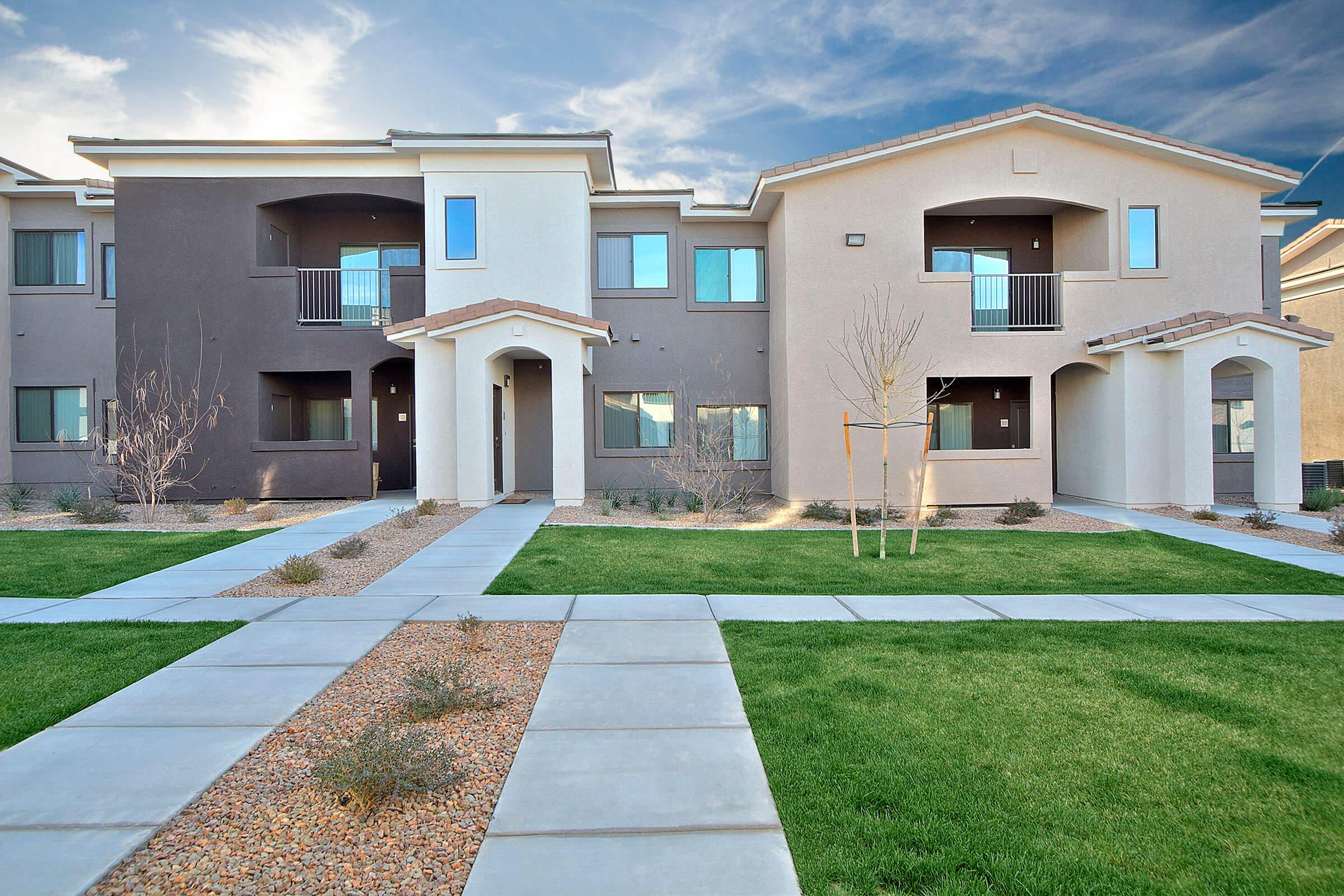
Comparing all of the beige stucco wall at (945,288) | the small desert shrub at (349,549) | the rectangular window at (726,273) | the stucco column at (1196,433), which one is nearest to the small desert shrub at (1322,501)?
the stucco column at (1196,433)

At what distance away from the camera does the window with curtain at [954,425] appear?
17891 mm

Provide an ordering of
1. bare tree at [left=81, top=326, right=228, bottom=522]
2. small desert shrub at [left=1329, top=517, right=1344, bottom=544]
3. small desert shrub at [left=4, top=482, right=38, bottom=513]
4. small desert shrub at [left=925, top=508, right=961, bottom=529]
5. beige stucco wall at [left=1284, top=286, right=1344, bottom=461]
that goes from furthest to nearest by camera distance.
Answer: beige stucco wall at [left=1284, top=286, right=1344, bottom=461]
bare tree at [left=81, top=326, right=228, bottom=522]
small desert shrub at [left=4, top=482, right=38, bottom=513]
small desert shrub at [left=925, top=508, right=961, bottom=529]
small desert shrub at [left=1329, top=517, right=1344, bottom=544]

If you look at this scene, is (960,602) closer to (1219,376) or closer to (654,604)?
(654,604)

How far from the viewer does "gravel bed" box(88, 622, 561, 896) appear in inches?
109

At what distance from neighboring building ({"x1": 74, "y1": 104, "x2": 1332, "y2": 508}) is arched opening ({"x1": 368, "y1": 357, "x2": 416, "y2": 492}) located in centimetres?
8

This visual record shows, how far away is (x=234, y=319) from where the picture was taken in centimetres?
1630

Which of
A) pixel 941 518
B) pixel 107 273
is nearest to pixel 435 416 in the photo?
pixel 941 518

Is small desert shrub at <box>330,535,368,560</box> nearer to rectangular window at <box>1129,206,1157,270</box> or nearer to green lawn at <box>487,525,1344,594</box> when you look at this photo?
green lawn at <box>487,525,1344,594</box>

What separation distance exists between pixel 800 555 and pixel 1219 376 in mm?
12369

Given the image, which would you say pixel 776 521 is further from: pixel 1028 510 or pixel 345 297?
pixel 345 297

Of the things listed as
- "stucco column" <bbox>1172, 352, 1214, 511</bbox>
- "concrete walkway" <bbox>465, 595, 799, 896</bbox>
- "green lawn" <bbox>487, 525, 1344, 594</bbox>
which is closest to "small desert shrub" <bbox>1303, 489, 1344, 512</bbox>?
"stucco column" <bbox>1172, 352, 1214, 511</bbox>

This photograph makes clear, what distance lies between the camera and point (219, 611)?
22.6 feet

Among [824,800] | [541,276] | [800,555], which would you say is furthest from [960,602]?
[541,276]

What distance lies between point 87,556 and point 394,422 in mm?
9449
